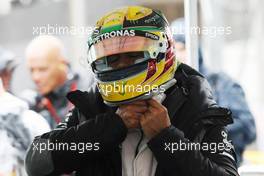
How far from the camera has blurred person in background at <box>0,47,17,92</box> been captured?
6.34 ft

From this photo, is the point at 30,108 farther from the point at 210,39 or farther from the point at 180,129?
the point at 180,129

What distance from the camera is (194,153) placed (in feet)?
3.58

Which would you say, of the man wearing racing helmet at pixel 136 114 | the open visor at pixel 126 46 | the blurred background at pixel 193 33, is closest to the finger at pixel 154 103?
the man wearing racing helmet at pixel 136 114

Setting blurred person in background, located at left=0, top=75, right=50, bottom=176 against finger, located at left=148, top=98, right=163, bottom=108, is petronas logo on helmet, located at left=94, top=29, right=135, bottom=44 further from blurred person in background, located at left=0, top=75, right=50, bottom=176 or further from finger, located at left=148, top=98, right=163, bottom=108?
blurred person in background, located at left=0, top=75, right=50, bottom=176

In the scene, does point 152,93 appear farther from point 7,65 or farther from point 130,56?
point 7,65

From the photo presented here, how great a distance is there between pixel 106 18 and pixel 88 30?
1.65ft

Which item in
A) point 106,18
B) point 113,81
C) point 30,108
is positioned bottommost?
point 30,108

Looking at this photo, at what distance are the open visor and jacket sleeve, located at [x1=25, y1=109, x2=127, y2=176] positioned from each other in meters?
0.15

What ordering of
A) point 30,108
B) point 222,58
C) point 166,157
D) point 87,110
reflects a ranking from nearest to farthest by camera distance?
point 166,157
point 87,110
point 30,108
point 222,58

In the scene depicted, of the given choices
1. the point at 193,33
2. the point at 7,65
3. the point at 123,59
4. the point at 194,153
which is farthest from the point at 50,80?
the point at 194,153

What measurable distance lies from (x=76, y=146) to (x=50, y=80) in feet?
2.91

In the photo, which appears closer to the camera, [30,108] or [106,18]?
[106,18]

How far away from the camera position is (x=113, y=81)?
46.9 inches

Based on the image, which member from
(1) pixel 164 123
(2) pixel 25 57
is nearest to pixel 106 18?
(1) pixel 164 123
